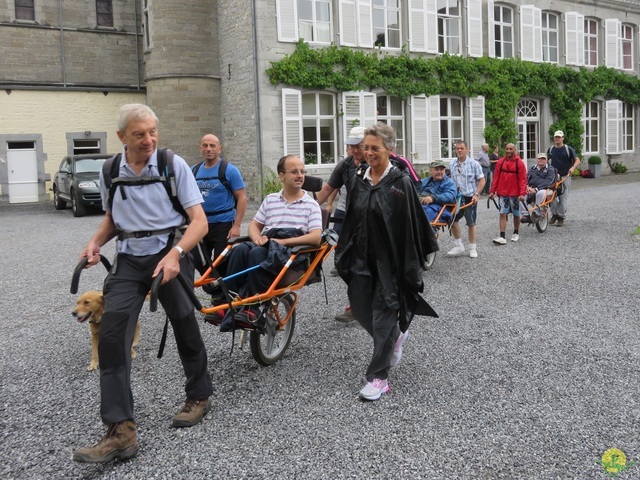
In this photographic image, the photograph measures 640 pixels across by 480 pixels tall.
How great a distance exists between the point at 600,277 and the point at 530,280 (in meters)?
0.88

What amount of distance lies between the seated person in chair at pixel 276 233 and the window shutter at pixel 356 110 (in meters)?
15.6

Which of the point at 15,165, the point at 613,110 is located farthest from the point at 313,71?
the point at 613,110

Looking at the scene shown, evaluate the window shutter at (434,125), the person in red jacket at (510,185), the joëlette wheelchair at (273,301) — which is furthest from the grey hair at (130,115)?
the window shutter at (434,125)

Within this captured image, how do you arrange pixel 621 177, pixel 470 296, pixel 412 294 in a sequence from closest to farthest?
pixel 412 294 < pixel 470 296 < pixel 621 177

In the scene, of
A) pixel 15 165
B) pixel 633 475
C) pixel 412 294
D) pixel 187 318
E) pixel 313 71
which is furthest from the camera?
pixel 15 165

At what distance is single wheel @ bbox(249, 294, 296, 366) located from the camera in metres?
4.88

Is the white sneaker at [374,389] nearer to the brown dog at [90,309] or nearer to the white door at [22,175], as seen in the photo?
the brown dog at [90,309]

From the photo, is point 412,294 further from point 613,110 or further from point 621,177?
point 613,110

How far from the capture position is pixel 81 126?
23.6 meters

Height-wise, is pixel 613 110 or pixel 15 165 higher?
pixel 613 110

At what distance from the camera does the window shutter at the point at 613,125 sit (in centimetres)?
2877

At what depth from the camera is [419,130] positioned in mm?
22422

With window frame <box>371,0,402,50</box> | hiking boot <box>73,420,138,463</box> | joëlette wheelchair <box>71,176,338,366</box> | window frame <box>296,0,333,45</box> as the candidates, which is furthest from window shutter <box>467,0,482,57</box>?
hiking boot <box>73,420,138,463</box>

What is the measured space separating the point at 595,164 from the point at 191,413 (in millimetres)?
27300
